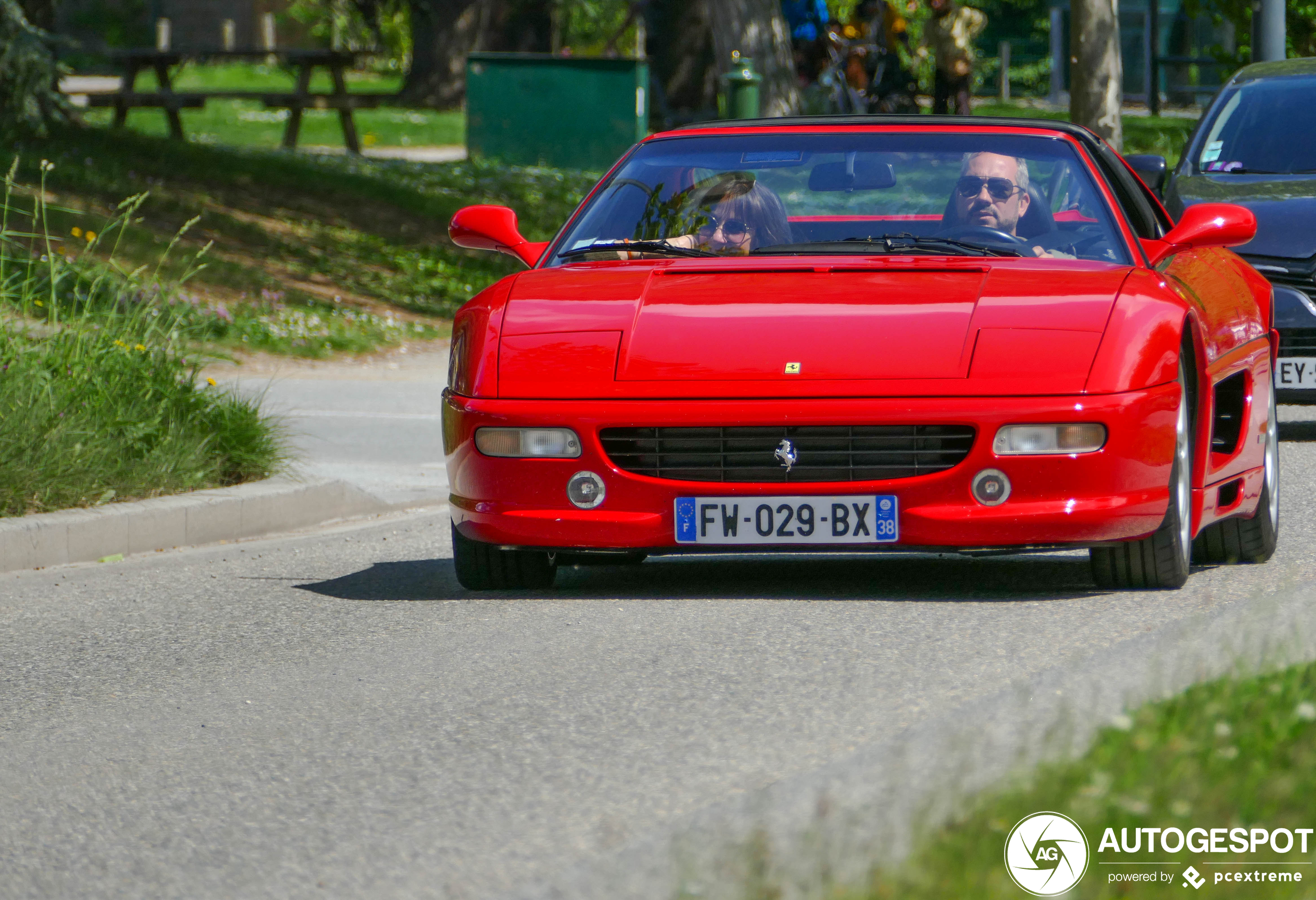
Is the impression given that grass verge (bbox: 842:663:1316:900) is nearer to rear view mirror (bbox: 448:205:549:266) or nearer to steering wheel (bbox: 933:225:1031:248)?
steering wheel (bbox: 933:225:1031:248)

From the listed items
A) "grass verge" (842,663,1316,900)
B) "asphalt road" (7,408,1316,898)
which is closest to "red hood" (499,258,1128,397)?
"asphalt road" (7,408,1316,898)

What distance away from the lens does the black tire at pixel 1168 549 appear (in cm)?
590

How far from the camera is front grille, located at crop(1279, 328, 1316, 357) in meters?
9.76

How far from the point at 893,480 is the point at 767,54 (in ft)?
51.1

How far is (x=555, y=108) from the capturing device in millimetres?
26266

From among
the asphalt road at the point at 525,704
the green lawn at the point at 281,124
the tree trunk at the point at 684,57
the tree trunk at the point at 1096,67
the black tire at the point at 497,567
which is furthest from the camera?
the green lawn at the point at 281,124

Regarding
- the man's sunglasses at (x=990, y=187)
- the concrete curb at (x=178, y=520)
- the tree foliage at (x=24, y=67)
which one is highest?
the tree foliage at (x=24, y=67)

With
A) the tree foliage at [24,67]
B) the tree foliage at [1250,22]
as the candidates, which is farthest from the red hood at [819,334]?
the tree foliage at [1250,22]

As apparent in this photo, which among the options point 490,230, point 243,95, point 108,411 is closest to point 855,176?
point 490,230

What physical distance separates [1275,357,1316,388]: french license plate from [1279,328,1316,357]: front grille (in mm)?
19

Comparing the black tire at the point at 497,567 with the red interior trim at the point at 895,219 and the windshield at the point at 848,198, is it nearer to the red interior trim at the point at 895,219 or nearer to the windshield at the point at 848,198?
the windshield at the point at 848,198

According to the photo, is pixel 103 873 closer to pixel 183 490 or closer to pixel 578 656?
pixel 578 656

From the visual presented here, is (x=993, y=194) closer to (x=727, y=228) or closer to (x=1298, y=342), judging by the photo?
(x=727, y=228)

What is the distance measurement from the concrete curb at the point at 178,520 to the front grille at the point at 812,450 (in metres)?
2.81
